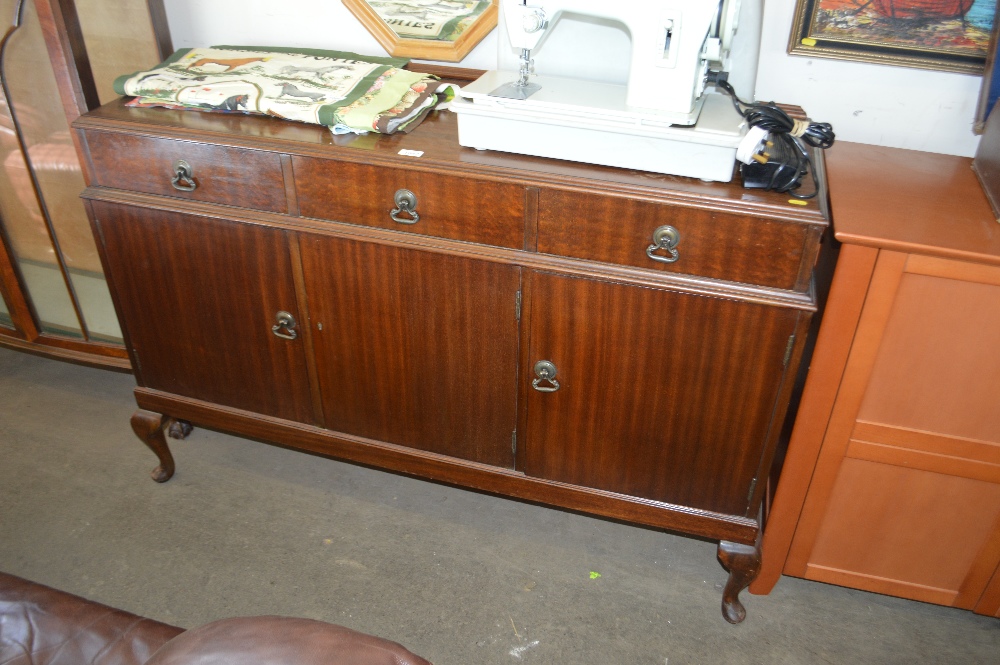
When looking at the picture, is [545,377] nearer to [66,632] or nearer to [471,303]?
[471,303]

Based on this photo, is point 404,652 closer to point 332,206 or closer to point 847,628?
point 332,206

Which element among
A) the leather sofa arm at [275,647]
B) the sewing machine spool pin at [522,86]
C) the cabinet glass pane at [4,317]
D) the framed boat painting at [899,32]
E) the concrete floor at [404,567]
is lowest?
the concrete floor at [404,567]

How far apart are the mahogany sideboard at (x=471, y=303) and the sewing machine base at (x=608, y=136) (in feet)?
0.09

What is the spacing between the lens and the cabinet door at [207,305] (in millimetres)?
1700

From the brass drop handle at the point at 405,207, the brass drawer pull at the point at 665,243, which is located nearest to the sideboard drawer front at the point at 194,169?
the brass drop handle at the point at 405,207

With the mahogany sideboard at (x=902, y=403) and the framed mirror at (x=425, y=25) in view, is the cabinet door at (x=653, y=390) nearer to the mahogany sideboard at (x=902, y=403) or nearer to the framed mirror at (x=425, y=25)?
the mahogany sideboard at (x=902, y=403)

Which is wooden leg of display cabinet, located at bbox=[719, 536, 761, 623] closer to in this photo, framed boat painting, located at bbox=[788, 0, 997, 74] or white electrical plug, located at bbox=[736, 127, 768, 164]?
white electrical plug, located at bbox=[736, 127, 768, 164]

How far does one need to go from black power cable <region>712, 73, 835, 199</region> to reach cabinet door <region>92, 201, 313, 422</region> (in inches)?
37.7

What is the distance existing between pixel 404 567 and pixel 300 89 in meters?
1.14

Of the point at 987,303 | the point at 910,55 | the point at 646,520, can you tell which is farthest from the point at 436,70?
the point at 987,303

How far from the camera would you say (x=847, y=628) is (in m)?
1.79

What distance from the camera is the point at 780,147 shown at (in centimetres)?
143

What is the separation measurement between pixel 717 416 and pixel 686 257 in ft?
1.15

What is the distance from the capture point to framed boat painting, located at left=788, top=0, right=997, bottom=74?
5.32ft
